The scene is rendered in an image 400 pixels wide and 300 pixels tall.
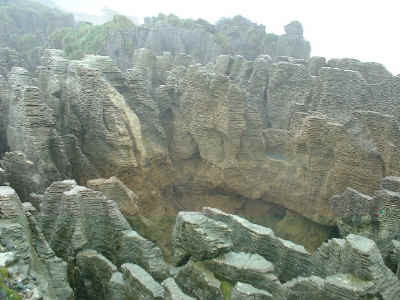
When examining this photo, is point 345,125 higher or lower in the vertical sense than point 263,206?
higher

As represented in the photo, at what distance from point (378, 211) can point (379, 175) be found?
172cm

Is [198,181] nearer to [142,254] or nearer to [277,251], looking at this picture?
[142,254]

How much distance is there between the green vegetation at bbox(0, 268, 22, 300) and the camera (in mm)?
4285

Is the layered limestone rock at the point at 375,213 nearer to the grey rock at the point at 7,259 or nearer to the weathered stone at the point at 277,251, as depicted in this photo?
the weathered stone at the point at 277,251

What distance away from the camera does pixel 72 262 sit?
688cm

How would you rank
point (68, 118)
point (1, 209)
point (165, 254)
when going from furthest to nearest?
point (68, 118)
point (165, 254)
point (1, 209)

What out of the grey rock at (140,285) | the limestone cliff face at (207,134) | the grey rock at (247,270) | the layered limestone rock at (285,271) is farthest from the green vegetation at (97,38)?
the grey rock at (247,270)

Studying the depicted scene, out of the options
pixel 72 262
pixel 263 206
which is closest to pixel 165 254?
pixel 72 262

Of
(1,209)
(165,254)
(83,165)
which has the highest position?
(1,209)

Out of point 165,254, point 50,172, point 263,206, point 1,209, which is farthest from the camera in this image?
point 263,206

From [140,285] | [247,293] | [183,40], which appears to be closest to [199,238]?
[140,285]

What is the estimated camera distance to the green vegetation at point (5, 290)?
429 cm

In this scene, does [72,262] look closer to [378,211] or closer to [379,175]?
[378,211]

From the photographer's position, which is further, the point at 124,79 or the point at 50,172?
the point at 124,79
